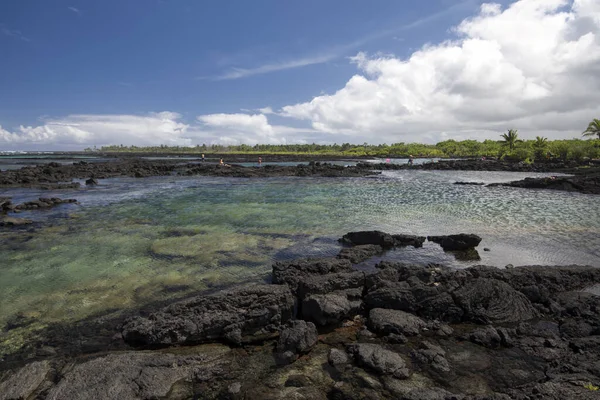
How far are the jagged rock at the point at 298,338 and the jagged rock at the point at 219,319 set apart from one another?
68cm

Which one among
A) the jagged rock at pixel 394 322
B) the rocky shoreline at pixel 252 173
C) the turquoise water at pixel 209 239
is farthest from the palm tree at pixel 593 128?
the jagged rock at pixel 394 322

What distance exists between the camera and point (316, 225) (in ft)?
71.5

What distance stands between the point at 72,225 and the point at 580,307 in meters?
26.7

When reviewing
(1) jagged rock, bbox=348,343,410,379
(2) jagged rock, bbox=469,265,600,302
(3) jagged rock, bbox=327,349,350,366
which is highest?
(2) jagged rock, bbox=469,265,600,302

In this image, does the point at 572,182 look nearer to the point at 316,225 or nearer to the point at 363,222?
the point at 363,222

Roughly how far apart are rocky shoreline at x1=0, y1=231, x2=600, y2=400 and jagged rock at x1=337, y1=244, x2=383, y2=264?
2.66m

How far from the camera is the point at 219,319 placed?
8625mm

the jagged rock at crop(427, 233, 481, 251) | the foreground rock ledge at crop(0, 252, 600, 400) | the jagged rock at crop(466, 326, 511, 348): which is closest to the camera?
the foreground rock ledge at crop(0, 252, 600, 400)

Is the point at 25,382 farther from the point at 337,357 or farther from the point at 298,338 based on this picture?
the point at 337,357

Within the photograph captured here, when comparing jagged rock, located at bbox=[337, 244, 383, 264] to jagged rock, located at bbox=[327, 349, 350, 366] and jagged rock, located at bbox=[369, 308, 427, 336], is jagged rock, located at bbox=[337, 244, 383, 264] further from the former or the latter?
jagged rock, located at bbox=[327, 349, 350, 366]

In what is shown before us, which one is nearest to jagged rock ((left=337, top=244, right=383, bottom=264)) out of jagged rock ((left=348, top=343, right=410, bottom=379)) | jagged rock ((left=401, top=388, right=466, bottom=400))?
jagged rock ((left=348, top=343, right=410, bottom=379))

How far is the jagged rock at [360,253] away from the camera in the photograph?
14.2 meters

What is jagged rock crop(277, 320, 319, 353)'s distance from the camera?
25.5 feet

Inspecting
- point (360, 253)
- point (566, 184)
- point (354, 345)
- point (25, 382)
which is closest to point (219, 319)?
point (354, 345)
